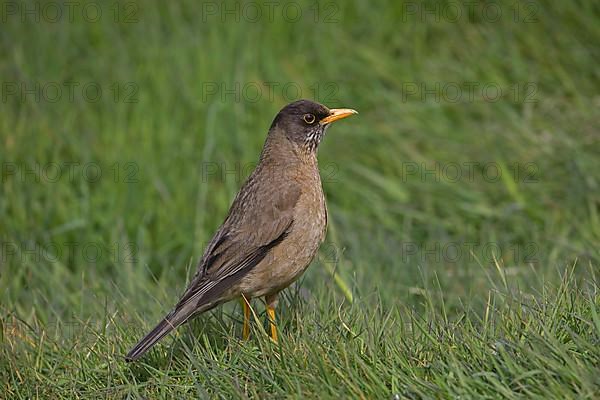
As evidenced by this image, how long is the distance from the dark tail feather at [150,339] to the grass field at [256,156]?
0.12m

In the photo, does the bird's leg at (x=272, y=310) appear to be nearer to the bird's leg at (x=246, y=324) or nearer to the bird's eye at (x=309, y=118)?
the bird's leg at (x=246, y=324)

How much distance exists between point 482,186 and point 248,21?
9.41 feet

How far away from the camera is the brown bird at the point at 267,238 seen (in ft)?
18.4

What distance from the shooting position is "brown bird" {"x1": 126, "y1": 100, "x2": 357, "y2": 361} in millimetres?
5605

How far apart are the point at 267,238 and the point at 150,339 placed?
1033 millimetres

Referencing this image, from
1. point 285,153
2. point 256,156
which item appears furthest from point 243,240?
point 256,156

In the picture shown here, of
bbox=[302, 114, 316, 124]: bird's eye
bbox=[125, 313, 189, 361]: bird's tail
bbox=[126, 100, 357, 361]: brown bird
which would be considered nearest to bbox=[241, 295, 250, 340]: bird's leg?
bbox=[126, 100, 357, 361]: brown bird

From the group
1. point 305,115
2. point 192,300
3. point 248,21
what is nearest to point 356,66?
point 248,21


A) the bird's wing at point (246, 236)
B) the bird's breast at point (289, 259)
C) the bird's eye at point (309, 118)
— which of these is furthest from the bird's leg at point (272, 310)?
the bird's eye at point (309, 118)

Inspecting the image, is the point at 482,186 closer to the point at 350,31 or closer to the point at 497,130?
the point at 497,130

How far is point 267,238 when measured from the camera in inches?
229

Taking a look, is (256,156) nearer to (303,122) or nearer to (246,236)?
(303,122)

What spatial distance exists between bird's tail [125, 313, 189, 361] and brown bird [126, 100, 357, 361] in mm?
58

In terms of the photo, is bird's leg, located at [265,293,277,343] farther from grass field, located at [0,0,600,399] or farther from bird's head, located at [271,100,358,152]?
bird's head, located at [271,100,358,152]
